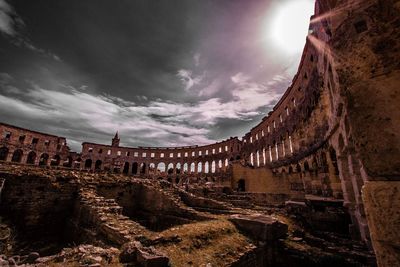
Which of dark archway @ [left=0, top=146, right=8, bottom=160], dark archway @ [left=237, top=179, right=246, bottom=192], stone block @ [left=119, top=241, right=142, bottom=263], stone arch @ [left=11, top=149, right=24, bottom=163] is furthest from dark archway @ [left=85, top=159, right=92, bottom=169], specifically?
stone block @ [left=119, top=241, right=142, bottom=263]

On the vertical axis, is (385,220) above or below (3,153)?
below

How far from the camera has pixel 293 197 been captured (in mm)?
15414

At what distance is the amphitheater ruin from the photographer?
1.43 m

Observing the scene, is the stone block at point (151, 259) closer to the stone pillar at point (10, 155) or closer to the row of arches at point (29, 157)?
the stone pillar at point (10, 155)

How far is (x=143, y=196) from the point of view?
44.5 ft

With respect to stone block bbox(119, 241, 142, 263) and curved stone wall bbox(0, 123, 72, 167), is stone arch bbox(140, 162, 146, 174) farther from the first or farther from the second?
stone block bbox(119, 241, 142, 263)

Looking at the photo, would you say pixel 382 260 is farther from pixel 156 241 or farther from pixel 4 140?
pixel 4 140

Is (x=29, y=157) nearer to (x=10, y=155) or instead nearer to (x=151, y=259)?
(x=10, y=155)

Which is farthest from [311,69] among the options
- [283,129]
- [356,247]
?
[356,247]

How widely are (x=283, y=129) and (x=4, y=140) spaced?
4806cm

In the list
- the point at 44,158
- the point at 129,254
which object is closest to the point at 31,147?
the point at 44,158

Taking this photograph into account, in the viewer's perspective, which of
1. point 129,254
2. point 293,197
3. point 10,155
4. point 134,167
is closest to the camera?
point 129,254

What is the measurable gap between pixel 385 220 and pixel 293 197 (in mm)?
16341

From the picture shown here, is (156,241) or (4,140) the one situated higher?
(4,140)
